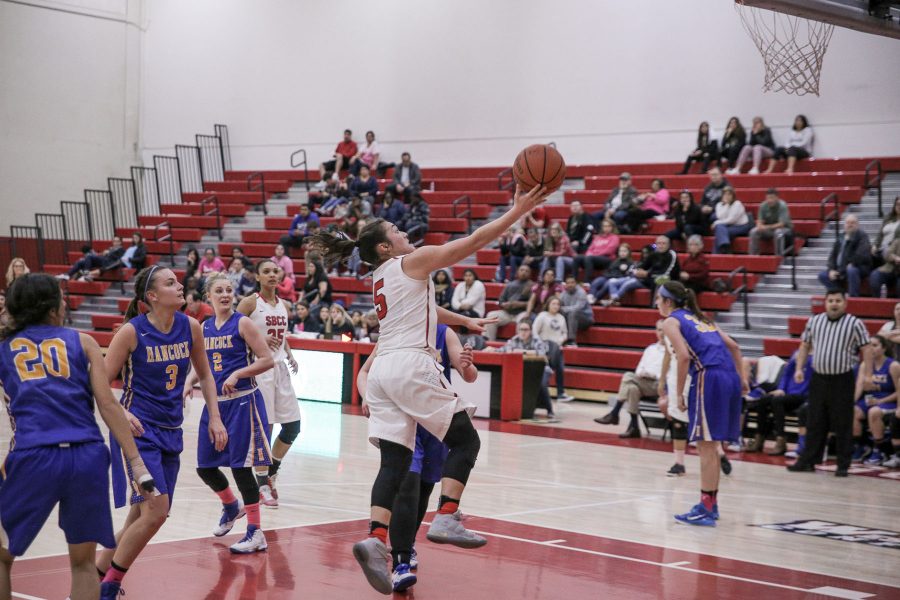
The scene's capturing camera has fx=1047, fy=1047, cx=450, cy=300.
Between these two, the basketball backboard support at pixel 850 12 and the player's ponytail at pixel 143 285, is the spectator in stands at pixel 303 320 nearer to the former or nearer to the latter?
the basketball backboard support at pixel 850 12

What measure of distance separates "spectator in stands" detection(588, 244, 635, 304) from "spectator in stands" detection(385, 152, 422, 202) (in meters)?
5.18

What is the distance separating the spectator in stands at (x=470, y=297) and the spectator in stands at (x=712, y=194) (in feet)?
11.7

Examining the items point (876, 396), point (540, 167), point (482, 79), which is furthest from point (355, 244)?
point (482, 79)

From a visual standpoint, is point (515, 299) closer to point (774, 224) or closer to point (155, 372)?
point (774, 224)

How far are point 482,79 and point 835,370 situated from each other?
1311 centimetres

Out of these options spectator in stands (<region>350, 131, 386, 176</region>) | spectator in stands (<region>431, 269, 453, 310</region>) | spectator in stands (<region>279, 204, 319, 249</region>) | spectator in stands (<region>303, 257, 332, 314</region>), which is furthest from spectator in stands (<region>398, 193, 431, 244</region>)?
spectator in stands (<region>431, 269, 453, 310</region>)

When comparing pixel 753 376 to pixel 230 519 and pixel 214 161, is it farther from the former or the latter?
pixel 214 161

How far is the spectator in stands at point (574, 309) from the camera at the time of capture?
15203mm

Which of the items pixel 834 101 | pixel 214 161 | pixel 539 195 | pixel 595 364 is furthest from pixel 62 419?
pixel 214 161

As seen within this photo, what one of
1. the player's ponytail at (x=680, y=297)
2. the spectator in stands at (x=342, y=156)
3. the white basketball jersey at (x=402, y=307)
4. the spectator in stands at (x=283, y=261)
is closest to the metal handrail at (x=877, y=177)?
the player's ponytail at (x=680, y=297)

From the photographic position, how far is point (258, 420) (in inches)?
238

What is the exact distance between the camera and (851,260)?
13781 mm

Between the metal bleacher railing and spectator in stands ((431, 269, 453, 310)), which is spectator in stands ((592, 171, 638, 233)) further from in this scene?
the metal bleacher railing

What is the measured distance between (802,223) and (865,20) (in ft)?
26.9
